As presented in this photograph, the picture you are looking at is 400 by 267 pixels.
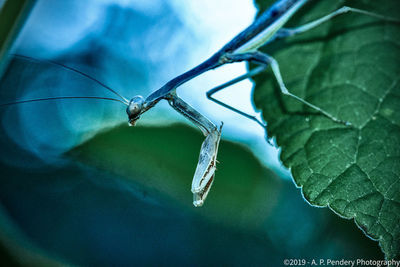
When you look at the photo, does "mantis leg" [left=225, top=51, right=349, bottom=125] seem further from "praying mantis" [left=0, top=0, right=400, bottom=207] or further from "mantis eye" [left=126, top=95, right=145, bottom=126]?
"mantis eye" [left=126, top=95, right=145, bottom=126]

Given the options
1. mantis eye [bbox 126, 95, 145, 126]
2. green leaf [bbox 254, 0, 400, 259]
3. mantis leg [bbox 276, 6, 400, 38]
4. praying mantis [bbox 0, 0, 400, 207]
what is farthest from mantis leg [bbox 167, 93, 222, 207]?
mantis leg [bbox 276, 6, 400, 38]

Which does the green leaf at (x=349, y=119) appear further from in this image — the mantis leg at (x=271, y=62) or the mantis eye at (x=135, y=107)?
the mantis eye at (x=135, y=107)

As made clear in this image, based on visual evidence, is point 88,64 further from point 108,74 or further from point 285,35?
point 285,35

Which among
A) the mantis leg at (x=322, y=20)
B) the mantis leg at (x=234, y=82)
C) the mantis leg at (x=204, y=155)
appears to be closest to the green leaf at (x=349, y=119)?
the mantis leg at (x=322, y=20)

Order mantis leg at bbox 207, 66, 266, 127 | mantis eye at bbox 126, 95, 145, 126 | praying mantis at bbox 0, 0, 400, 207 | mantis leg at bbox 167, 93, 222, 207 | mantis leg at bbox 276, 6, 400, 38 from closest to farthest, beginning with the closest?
mantis leg at bbox 276, 6, 400, 38
praying mantis at bbox 0, 0, 400, 207
mantis leg at bbox 167, 93, 222, 207
mantis leg at bbox 207, 66, 266, 127
mantis eye at bbox 126, 95, 145, 126

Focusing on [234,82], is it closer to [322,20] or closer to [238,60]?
[238,60]

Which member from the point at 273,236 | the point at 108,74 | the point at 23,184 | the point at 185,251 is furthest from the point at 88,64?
the point at 273,236

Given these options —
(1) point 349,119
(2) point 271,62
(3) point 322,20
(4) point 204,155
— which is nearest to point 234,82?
(2) point 271,62
